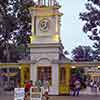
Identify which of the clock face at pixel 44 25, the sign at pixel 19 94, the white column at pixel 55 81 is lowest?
the white column at pixel 55 81

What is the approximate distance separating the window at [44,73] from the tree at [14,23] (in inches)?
741

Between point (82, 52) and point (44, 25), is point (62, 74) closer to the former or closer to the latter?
point (44, 25)

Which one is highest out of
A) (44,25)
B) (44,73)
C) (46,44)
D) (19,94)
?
(44,25)

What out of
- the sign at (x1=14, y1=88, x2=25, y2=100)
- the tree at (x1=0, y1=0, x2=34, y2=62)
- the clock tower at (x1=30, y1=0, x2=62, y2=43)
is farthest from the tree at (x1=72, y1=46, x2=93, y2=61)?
the sign at (x1=14, y1=88, x2=25, y2=100)

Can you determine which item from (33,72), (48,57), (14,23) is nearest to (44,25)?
(48,57)

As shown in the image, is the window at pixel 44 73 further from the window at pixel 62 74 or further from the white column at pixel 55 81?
the window at pixel 62 74

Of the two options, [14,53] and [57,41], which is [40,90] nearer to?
[57,41]

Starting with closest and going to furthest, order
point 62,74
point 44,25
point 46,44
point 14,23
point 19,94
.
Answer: point 19,94, point 62,74, point 46,44, point 44,25, point 14,23

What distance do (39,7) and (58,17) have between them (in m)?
2.26

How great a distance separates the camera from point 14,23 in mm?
65812

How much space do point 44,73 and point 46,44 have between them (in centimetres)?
336

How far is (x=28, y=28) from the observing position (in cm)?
6638

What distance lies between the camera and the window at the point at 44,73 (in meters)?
47.3

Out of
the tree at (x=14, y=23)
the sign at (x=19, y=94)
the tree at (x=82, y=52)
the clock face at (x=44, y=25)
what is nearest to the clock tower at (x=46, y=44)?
the clock face at (x=44, y=25)
